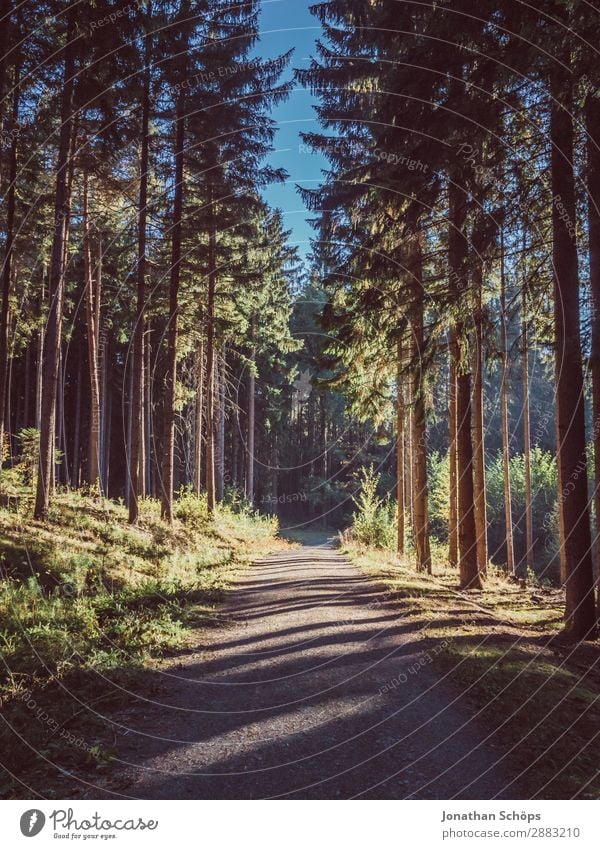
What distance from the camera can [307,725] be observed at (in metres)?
4.57

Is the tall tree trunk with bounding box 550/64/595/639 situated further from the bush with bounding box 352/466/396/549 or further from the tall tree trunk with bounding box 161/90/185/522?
the bush with bounding box 352/466/396/549

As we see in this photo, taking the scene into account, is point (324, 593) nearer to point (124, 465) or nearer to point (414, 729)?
point (414, 729)

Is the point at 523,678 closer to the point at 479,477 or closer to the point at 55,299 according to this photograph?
the point at 479,477

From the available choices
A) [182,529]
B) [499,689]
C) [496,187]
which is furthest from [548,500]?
[499,689]

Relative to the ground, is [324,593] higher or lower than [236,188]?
lower

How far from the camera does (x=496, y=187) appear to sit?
31.3ft

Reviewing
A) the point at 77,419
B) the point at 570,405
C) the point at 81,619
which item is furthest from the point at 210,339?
the point at 77,419

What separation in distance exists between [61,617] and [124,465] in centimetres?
3557

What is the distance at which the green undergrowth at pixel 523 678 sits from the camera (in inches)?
150

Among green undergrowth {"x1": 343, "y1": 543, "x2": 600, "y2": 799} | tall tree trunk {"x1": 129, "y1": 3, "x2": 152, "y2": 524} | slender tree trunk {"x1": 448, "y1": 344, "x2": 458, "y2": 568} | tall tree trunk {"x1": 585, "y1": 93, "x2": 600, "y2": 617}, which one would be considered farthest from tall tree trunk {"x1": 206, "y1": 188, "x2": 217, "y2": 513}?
tall tree trunk {"x1": 585, "y1": 93, "x2": 600, "y2": 617}

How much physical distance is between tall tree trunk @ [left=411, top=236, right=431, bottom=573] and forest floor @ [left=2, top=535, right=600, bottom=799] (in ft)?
15.3

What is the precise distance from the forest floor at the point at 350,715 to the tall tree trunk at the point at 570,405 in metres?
0.83

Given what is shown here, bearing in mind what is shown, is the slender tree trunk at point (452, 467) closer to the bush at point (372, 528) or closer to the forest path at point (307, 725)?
the bush at point (372, 528)

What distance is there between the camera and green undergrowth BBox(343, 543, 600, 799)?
381 cm
